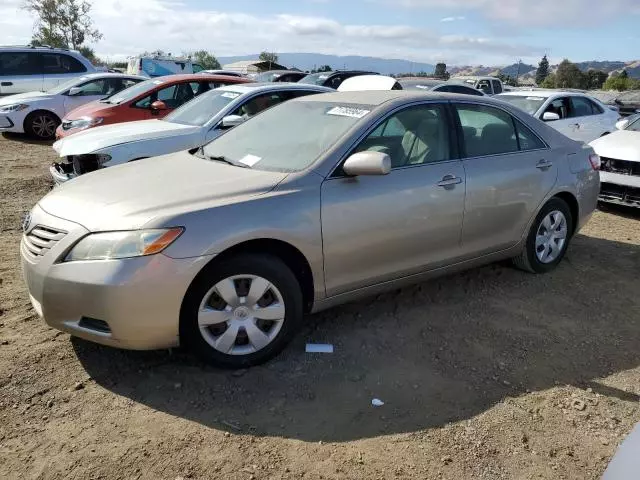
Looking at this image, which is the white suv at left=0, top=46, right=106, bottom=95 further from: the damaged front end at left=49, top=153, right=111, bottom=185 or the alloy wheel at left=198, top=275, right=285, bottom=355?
the alloy wheel at left=198, top=275, right=285, bottom=355

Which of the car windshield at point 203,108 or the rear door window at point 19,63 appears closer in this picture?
the car windshield at point 203,108

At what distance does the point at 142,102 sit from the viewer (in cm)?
878

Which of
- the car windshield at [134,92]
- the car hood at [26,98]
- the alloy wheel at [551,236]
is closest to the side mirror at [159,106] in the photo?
the car windshield at [134,92]

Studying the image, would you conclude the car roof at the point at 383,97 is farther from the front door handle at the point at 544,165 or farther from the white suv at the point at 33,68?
the white suv at the point at 33,68

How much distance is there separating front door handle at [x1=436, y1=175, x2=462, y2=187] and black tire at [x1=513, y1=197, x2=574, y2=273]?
1104 mm

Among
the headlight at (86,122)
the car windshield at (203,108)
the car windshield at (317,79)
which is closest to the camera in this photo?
the car windshield at (203,108)

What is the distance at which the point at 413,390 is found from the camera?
311 centimetres

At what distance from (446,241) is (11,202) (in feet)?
17.9

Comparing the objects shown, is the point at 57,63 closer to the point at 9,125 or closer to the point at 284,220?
the point at 9,125

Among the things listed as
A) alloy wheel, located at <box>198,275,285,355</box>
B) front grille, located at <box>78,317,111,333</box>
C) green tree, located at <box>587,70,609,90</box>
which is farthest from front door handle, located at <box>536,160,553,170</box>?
green tree, located at <box>587,70,609,90</box>

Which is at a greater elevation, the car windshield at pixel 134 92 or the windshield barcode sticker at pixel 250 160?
the car windshield at pixel 134 92

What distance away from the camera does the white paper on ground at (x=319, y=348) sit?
11.4 ft

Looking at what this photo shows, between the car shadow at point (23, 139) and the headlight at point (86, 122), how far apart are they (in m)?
3.15

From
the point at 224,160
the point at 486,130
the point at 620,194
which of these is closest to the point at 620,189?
the point at 620,194
